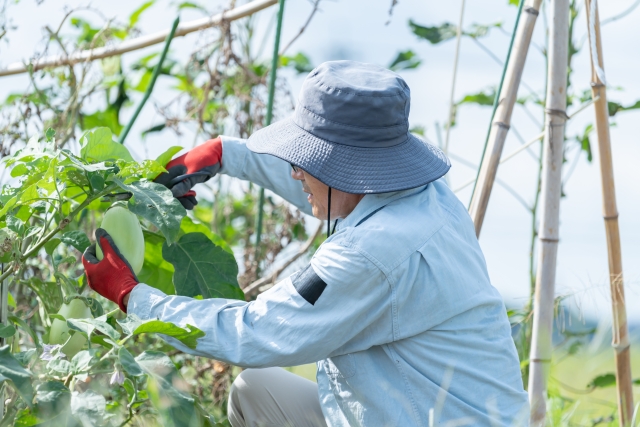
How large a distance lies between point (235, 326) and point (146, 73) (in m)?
1.88

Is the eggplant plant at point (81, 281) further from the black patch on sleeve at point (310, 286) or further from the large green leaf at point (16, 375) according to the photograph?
the black patch on sleeve at point (310, 286)

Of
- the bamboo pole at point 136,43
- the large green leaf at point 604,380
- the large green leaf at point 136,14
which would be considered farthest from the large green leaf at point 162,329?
the large green leaf at point 136,14

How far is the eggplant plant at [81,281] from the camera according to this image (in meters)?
1.11

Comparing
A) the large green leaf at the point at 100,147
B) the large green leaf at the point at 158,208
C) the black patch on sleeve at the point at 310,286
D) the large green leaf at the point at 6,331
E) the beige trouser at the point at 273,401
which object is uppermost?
the large green leaf at the point at 100,147

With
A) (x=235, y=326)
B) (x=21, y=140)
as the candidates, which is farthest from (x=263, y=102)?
(x=235, y=326)

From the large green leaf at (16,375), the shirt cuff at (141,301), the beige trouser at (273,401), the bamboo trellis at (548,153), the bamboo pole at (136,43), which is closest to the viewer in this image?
the large green leaf at (16,375)

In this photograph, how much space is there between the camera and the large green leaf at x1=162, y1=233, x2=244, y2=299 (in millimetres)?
1492

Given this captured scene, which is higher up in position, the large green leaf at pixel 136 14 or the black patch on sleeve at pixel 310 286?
the large green leaf at pixel 136 14

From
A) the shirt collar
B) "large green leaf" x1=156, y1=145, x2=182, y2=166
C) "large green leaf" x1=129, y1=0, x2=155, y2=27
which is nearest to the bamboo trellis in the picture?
the shirt collar

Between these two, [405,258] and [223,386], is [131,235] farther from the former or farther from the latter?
[223,386]

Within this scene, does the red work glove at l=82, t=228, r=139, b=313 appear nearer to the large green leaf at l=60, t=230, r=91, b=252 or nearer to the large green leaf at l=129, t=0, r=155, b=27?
the large green leaf at l=60, t=230, r=91, b=252

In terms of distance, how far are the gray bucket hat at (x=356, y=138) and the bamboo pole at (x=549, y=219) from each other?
1.39ft

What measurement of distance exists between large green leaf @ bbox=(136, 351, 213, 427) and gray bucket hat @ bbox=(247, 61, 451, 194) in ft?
1.32

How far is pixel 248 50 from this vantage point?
2.71 metres
